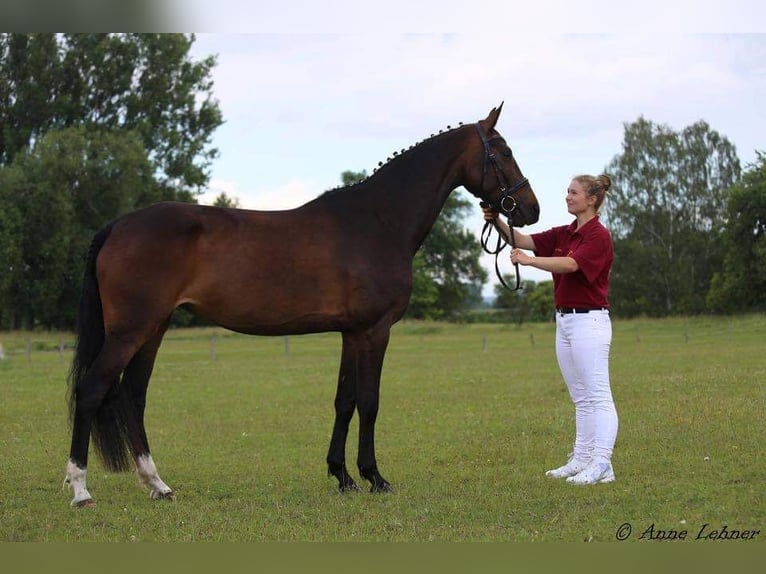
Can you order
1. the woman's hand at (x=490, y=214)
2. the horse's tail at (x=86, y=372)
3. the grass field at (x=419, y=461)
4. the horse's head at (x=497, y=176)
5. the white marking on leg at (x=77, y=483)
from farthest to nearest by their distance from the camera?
the woman's hand at (x=490, y=214)
the horse's head at (x=497, y=176)
the horse's tail at (x=86, y=372)
the white marking on leg at (x=77, y=483)
the grass field at (x=419, y=461)

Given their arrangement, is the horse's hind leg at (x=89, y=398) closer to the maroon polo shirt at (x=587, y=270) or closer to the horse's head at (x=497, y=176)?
the horse's head at (x=497, y=176)

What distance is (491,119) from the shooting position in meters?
6.40

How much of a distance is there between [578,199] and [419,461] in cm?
296

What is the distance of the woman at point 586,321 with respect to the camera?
6.25 meters

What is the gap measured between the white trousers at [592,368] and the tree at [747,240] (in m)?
38.5

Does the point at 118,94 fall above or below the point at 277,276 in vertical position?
above

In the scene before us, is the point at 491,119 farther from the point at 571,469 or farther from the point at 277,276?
the point at 571,469

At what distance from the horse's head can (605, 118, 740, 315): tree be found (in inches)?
1792

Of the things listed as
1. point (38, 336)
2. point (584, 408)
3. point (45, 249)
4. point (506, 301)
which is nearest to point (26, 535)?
point (584, 408)

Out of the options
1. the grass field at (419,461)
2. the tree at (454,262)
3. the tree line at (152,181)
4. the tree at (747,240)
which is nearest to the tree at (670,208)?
the tree line at (152,181)

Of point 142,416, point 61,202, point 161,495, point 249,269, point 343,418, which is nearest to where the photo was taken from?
point 249,269

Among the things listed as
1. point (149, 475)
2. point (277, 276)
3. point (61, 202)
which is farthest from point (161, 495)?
point (61, 202)

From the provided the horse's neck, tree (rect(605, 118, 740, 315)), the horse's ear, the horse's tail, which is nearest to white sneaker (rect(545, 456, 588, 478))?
the horse's neck

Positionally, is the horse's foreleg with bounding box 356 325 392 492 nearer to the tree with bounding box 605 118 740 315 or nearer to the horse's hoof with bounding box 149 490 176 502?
the horse's hoof with bounding box 149 490 176 502
